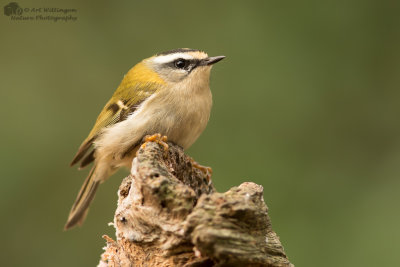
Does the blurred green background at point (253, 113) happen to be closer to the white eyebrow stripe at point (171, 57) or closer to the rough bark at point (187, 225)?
the white eyebrow stripe at point (171, 57)

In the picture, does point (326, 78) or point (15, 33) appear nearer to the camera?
point (326, 78)

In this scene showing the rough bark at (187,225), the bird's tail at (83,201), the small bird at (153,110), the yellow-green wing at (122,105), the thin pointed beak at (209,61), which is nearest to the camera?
the rough bark at (187,225)

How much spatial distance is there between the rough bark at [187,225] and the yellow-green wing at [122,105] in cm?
97

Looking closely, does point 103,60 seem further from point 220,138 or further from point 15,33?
point 220,138

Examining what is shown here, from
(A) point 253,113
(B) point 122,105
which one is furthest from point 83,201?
(A) point 253,113

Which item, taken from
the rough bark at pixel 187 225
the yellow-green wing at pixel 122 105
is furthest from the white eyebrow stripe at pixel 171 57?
the rough bark at pixel 187 225

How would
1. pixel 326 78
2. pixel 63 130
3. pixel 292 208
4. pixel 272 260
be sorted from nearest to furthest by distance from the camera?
pixel 272 260
pixel 292 208
pixel 326 78
pixel 63 130

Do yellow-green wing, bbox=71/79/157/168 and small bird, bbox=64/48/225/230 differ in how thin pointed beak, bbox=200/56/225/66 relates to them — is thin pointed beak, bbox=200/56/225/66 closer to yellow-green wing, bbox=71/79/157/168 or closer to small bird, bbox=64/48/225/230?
small bird, bbox=64/48/225/230

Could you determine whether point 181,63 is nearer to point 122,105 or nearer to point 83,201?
point 122,105

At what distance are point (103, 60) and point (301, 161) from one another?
6.21 feet

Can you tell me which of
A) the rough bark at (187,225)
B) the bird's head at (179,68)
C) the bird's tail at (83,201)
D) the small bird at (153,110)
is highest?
the bird's head at (179,68)

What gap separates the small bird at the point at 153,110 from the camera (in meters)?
2.79

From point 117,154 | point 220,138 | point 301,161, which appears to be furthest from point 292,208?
point 117,154

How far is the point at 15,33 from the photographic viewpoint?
4547mm
